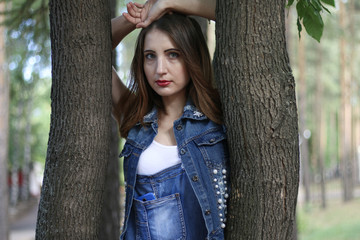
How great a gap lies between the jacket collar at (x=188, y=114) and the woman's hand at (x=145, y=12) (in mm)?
483

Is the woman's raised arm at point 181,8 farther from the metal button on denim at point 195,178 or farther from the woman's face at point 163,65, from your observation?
the metal button on denim at point 195,178

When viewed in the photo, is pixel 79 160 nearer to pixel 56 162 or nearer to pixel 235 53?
pixel 56 162

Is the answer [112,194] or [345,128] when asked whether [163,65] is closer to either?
[112,194]

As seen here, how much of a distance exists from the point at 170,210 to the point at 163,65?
756 millimetres

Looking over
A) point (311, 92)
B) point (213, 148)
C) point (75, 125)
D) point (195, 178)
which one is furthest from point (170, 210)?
point (311, 92)

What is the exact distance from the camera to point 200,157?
2240mm

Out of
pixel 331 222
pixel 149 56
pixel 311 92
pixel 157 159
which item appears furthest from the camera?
pixel 311 92

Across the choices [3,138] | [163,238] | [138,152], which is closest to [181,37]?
[138,152]

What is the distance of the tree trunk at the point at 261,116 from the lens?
2.04 meters

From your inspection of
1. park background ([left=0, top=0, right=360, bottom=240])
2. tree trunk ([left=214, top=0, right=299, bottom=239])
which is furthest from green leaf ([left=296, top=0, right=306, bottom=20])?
park background ([left=0, top=0, right=360, bottom=240])

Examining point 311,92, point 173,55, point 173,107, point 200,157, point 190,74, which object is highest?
point 311,92

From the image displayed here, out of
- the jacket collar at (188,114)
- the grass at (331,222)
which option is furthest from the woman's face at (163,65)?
the grass at (331,222)

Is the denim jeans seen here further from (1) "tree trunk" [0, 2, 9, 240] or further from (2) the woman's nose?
(1) "tree trunk" [0, 2, 9, 240]

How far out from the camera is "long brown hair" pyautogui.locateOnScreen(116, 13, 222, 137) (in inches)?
92.7
